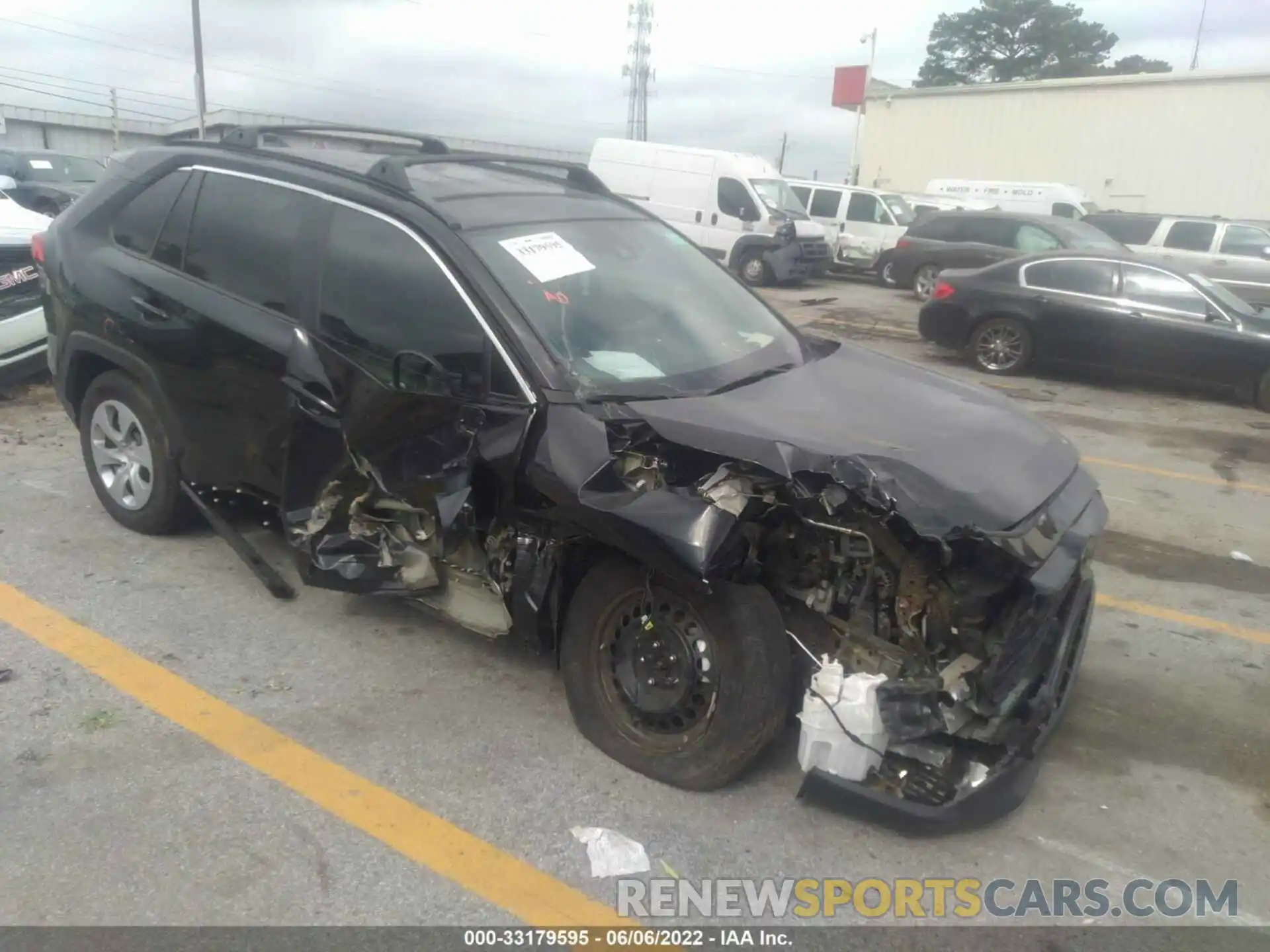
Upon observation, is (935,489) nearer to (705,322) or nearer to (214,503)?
(705,322)

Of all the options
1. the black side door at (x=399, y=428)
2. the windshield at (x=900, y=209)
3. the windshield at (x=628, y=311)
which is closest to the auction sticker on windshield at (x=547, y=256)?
the windshield at (x=628, y=311)

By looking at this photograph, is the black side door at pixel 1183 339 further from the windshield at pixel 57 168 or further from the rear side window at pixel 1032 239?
the windshield at pixel 57 168

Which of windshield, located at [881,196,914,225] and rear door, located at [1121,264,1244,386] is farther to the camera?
windshield, located at [881,196,914,225]

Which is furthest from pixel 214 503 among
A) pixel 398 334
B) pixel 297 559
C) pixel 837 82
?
pixel 837 82

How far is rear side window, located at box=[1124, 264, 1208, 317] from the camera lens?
10.0 metres

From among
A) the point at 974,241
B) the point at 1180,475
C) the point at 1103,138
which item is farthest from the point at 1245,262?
the point at 1103,138

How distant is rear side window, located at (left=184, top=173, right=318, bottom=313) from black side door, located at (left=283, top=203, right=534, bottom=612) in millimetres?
215

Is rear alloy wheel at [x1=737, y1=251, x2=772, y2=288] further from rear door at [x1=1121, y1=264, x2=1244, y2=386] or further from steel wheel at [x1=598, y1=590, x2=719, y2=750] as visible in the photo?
steel wheel at [x1=598, y1=590, x2=719, y2=750]

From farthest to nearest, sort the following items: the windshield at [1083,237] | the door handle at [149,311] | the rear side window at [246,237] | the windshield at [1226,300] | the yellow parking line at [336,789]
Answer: the windshield at [1083,237]
the windshield at [1226,300]
the door handle at [149,311]
the rear side window at [246,237]
the yellow parking line at [336,789]

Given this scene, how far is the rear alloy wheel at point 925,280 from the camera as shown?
17438mm

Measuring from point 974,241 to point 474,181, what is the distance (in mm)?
14335

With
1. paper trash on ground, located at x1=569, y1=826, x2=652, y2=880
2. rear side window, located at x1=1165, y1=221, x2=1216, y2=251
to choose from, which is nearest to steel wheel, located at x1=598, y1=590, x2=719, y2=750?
paper trash on ground, located at x1=569, y1=826, x2=652, y2=880
